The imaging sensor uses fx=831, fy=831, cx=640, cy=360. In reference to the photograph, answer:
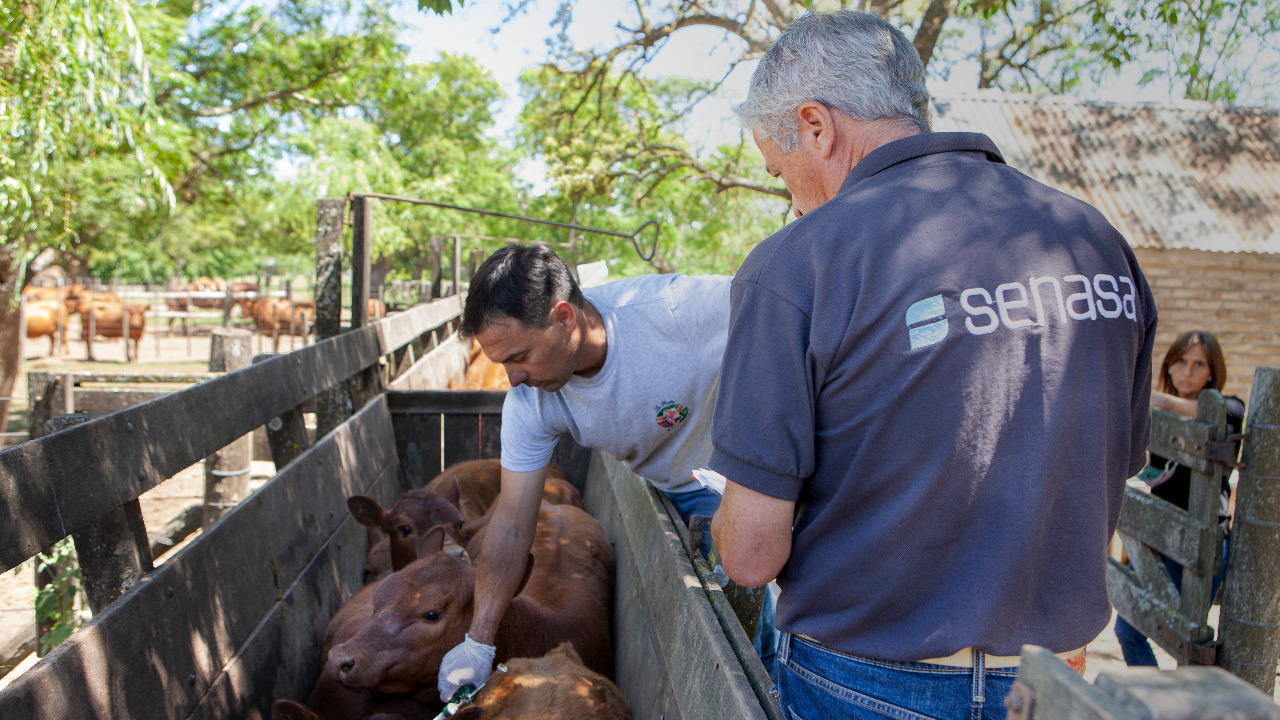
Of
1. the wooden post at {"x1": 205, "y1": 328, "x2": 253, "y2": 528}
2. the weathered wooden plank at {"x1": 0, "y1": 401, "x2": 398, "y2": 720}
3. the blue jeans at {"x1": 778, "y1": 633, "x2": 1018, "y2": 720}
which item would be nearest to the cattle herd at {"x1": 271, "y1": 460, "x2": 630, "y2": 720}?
the weathered wooden plank at {"x1": 0, "y1": 401, "x2": 398, "y2": 720}

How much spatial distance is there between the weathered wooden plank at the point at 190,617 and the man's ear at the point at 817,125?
1.93 metres

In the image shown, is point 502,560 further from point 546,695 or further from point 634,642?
point 634,642

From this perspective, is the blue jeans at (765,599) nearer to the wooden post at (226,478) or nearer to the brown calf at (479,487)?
the brown calf at (479,487)

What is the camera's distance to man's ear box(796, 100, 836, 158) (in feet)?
5.53

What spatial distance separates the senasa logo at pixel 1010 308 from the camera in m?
1.39

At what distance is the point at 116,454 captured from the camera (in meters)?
2.22

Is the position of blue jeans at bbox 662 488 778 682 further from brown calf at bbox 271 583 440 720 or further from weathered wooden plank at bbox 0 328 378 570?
weathered wooden plank at bbox 0 328 378 570

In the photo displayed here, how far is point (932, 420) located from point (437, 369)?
7711 mm

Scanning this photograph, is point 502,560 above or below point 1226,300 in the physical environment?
below

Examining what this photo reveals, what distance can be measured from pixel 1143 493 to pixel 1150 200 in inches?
301

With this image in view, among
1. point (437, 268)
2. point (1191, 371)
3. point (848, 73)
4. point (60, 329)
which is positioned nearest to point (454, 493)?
point (848, 73)

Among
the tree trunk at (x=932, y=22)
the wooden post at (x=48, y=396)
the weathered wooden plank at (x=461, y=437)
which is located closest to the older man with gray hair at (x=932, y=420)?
the weathered wooden plank at (x=461, y=437)

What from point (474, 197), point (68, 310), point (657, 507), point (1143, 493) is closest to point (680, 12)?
point (1143, 493)

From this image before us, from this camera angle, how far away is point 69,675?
6.00ft
